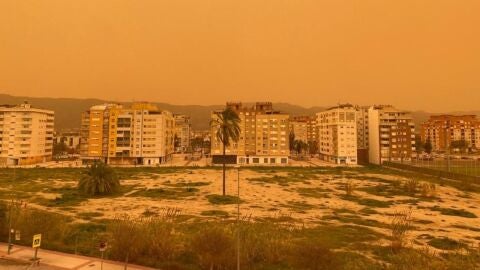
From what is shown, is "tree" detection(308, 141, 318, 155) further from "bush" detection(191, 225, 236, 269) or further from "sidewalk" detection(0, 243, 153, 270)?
"sidewalk" detection(0, 243, 153, 270)

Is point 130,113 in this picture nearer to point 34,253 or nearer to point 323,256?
point 34,253

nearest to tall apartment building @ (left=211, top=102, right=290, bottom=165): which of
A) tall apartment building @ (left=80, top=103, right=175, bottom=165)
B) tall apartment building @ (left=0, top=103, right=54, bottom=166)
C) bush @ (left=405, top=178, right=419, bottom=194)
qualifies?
tall apartment building @ (left=80, top=103, right=175, bottom=165)

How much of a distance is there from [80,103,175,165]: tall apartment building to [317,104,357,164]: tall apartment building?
59.0 m

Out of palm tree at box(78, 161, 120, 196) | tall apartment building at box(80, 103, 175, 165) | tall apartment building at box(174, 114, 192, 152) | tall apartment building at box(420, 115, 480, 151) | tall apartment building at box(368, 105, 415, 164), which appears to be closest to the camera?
palm tree at box(78, 161, 120, 196)

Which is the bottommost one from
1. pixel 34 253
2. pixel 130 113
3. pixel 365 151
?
pixel 34 253

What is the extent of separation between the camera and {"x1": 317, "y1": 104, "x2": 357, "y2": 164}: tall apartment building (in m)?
114

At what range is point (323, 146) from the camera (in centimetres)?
13188

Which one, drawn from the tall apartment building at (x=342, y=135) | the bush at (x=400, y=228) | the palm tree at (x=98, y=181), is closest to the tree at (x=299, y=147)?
the tall apartment building at (x=342, y=135)

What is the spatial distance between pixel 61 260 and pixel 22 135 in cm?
9935

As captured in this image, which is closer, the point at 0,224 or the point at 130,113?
the point at 0,224

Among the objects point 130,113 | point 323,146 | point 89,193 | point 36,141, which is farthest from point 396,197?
point 36,141

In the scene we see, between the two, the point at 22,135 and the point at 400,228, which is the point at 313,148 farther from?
the point at 400,228

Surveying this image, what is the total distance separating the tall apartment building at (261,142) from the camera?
115062 mm

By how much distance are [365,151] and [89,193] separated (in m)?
104
